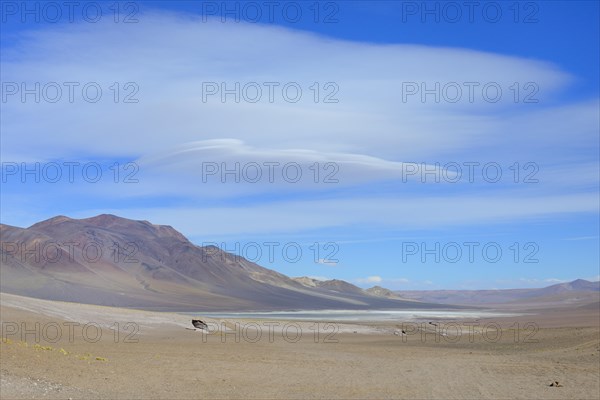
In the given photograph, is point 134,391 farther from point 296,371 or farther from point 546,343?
point 546,343

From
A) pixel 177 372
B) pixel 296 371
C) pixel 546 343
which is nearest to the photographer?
pixel 177 372

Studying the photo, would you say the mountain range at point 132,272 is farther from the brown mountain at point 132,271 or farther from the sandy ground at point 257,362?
the sandy ground at point 257,362

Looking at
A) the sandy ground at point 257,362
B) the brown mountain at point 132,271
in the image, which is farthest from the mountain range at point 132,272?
the sandy ground at point 257,362

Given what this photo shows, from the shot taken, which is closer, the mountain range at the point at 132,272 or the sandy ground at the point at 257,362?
the sandy ground at the point at 257,362

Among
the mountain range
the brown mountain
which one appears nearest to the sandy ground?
the mountain range

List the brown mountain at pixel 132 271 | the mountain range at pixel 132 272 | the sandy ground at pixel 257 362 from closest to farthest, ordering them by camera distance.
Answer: the sandy ground at pixel 257 362
the mountain range at pixel 132 272
the brown mountain at pixel 132 271

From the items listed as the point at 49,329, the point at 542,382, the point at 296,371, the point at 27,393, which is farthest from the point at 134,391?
the point at 49,329
